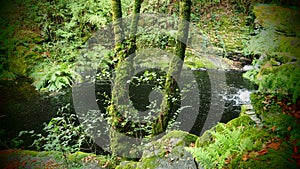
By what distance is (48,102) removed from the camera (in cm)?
830

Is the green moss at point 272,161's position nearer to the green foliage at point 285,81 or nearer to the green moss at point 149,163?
the green foliage at point 285,81

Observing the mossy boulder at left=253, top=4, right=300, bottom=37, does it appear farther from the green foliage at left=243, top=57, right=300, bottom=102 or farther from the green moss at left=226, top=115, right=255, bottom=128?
the green moss at left=226, top=115, right=255, bottom=128

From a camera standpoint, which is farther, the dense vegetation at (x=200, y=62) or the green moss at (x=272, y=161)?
the dense vegetation at (x=200, y=62)

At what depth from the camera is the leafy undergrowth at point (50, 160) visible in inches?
192

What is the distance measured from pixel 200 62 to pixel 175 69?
6.55 metres

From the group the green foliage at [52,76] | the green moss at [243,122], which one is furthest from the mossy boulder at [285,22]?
the green foliage at [52,76]

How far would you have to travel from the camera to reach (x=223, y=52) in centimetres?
1206

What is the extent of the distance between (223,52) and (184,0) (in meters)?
7.81

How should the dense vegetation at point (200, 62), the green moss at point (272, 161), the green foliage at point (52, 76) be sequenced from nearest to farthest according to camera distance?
the green moss at point (272, 161), the dense vegetation at point (200, 62), the green foliage at point (52, 76)

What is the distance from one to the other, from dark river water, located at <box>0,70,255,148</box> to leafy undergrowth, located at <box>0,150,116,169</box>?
99cm

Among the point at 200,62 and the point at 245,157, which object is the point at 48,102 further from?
the point at 245,157

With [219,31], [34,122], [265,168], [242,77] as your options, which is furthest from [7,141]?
[219,31]

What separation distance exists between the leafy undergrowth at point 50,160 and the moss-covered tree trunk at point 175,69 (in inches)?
54.7

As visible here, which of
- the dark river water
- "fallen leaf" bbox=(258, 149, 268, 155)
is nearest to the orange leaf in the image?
"fallen leaf" bbox=(258, 149, 268, 155)
